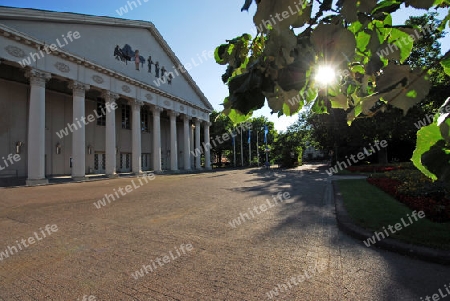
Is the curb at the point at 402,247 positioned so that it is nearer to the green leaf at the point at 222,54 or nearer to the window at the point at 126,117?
the green leaf at the point at 222,54

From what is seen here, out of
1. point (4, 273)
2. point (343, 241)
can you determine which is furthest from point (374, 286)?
point (4, 273)

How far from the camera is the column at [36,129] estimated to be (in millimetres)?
17688

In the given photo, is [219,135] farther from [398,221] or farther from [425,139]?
[425,139]

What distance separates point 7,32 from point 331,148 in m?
36.8

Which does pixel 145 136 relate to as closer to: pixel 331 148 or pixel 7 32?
pixel 7 32

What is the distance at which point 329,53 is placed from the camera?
1.15 metres

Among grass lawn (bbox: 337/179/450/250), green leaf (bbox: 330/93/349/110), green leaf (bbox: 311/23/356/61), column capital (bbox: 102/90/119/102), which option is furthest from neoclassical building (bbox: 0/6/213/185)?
green leaf (bbox: 311/23/356/61)

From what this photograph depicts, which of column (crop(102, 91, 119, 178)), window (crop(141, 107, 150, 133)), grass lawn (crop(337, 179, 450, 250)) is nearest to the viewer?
grass lawn (crop(337, 179, 450, 250))

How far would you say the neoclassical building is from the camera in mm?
17984

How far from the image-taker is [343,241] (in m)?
5.39

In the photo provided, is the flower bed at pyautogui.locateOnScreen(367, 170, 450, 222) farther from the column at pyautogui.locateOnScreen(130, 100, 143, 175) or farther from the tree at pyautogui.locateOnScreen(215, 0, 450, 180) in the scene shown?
the column at pyautogui.locateOnScreen(130, 100, 143, 175)

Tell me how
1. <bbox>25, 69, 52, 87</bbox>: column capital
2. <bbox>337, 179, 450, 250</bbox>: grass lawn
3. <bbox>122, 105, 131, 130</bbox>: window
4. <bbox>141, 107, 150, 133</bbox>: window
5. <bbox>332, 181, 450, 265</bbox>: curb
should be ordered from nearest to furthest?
<bbox>332, 181, 450, 265</bbox>: curb
<bbox>337, 179, 450, 250</bbox>: grass lawn
<bbox>25, 69, 52, 87</bbox>: column capital
<bbox>122, 105, 131, 130</bbox>: window
<bbox>141, 107, 150, 133</bbox>: window

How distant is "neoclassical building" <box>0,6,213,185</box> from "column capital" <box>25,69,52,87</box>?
0.22 feet

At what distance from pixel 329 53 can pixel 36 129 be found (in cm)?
→ 2155
